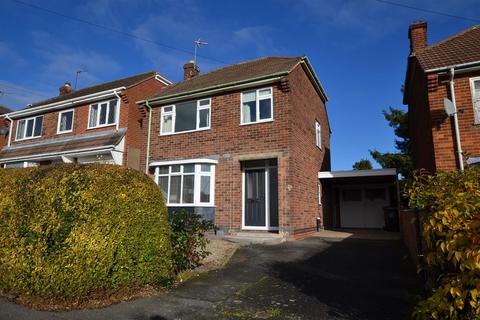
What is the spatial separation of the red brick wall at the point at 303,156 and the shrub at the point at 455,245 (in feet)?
28.2

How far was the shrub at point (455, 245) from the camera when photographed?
2.59m

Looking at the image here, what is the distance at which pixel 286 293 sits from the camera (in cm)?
534

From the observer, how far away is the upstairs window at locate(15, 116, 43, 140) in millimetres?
20797

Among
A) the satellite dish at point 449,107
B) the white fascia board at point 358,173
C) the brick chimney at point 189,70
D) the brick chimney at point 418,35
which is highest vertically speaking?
the brick chimney at point 189,70

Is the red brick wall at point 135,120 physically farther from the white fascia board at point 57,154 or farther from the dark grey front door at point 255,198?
the dark grey front door at point 255,198

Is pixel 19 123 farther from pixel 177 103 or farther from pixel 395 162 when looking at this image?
pixel 395 162

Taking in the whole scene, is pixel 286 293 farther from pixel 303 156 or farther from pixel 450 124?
pixel 303 156

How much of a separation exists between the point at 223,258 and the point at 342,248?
149 inches

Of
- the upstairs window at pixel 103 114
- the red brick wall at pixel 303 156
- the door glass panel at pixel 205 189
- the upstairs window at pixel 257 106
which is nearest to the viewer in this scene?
the red brick wall at pixel 303 156

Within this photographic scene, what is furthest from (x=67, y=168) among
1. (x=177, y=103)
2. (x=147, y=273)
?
(x=177, y=103)

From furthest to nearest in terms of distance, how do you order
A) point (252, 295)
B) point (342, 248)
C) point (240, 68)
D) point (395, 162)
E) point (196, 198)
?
point (395, 162) < point (240, 68) < point (196, 198) < point (342, 248) < point (252, 295)

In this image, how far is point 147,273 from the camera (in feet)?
17.5

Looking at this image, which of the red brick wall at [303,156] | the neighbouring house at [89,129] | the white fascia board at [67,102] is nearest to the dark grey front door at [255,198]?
the red brick wall at [303,156]

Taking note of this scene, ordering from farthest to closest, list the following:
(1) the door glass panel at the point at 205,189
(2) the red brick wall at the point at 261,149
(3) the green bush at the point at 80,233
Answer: (1) the door glass panel at the point at 205,189, (2) the red brick wall at the point at 261,149, (3) the green bush at the point at 80,233
